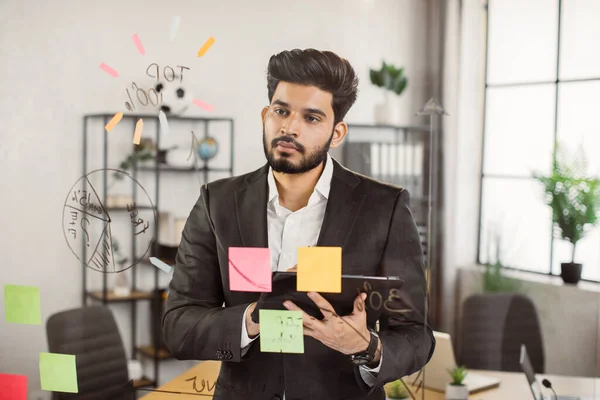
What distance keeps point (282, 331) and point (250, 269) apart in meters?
0.15

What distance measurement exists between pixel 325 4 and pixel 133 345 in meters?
0.90

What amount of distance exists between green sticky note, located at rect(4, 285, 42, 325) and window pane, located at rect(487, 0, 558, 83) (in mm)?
1187

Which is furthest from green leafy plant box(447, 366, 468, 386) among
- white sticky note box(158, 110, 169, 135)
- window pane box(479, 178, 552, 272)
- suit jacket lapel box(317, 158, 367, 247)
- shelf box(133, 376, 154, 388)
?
white sticky note box(158, 110, 169, 135)

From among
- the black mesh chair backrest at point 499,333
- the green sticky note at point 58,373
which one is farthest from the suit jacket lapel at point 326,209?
the green sticky note at point 58,373

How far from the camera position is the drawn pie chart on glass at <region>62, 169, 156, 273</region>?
1.45m

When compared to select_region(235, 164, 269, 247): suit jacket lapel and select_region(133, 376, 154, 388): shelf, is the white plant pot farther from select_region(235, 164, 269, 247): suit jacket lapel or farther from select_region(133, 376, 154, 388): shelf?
select_region(133, 376, 154, 388): shelf

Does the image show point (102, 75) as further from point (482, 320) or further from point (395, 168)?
point (482, 320)

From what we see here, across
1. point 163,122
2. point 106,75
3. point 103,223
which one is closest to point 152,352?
point 103,223

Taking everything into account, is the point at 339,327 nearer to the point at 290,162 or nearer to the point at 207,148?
the point at 290,162

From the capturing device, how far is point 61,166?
1.49 meters

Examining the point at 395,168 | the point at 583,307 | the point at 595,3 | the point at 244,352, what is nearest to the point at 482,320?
the point at 583,307

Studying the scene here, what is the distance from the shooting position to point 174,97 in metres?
1.41

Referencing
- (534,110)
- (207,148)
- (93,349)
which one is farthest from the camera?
(93,349)

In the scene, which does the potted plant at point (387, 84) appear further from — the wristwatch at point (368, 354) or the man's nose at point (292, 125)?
the wristwatch at point (368, 354)
